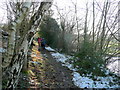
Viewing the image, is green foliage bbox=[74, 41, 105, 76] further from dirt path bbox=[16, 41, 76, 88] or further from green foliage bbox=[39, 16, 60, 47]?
green foliage bbox=[39, 16, 60, 47]

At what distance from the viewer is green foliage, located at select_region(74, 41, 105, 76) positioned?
8.66m

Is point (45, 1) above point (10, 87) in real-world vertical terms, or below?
above

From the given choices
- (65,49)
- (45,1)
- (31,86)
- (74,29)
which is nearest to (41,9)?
(45,1)

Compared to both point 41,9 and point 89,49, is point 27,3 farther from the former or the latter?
point 89,49

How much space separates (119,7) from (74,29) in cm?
893

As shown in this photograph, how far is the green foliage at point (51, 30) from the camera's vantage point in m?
19.0

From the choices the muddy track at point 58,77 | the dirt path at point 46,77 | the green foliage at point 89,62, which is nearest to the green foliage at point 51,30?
the green foliage at point 89,62

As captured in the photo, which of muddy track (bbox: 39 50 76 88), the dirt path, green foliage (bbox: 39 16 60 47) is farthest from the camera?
green foliage (bbox: 39 16 60 47)

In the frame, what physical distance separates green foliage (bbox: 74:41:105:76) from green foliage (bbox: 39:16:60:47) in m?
8.76

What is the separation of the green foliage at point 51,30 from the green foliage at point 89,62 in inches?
345

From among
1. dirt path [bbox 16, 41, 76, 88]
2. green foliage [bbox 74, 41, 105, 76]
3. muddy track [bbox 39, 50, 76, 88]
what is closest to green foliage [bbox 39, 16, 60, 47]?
green foliage [bbox 74, 41, 105, 76]

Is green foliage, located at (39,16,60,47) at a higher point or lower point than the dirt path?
higher

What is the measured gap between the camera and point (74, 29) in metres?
19.6

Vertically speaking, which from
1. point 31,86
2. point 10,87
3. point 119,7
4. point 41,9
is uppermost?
point 119,7
